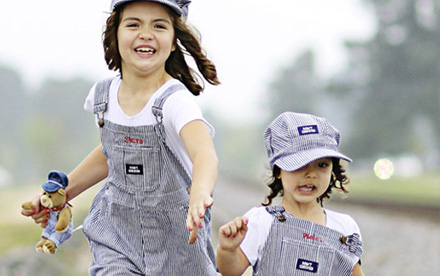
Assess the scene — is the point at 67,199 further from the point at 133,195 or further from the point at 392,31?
the point at 392,31

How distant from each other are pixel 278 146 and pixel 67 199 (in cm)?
113

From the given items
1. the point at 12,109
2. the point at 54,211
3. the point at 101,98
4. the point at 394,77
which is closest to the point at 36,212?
the point at 54,211

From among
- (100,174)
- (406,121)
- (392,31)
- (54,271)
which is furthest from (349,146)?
(100,174)

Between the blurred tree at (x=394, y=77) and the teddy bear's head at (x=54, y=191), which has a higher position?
the blurred tree at (x=394, y=77)

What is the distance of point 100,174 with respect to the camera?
4164 millimetres

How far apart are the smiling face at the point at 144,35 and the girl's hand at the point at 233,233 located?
2.81 feet

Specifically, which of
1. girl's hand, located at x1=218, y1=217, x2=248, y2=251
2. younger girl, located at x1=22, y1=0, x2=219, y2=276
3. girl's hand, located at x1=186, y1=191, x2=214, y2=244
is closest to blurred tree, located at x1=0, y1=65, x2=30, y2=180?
younger girl, located at x1=22, y1=0, x2=219, y2=276

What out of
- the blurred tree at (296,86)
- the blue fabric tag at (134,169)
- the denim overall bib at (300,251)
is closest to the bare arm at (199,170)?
the blue fabric tag at (134,169)

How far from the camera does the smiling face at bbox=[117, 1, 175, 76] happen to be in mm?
3730

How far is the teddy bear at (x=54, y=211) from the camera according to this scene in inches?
159

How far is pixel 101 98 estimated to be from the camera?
3898 mm

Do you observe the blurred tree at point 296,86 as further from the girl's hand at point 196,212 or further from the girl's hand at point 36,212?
the girl's hand at point 196,212

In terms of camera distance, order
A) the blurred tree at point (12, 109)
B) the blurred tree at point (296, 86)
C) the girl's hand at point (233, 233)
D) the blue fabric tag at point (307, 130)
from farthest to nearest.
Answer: the blurred tree at point (12, 109)
the blurred tree at point (296, 86)
the blue fabric tag at point (307, 130)
the girl's hand at point (233, 233)

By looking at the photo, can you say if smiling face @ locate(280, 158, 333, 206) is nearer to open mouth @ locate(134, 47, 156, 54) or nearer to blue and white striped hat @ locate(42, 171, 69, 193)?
open mouth @ locate(134, 47, 156, 54)
